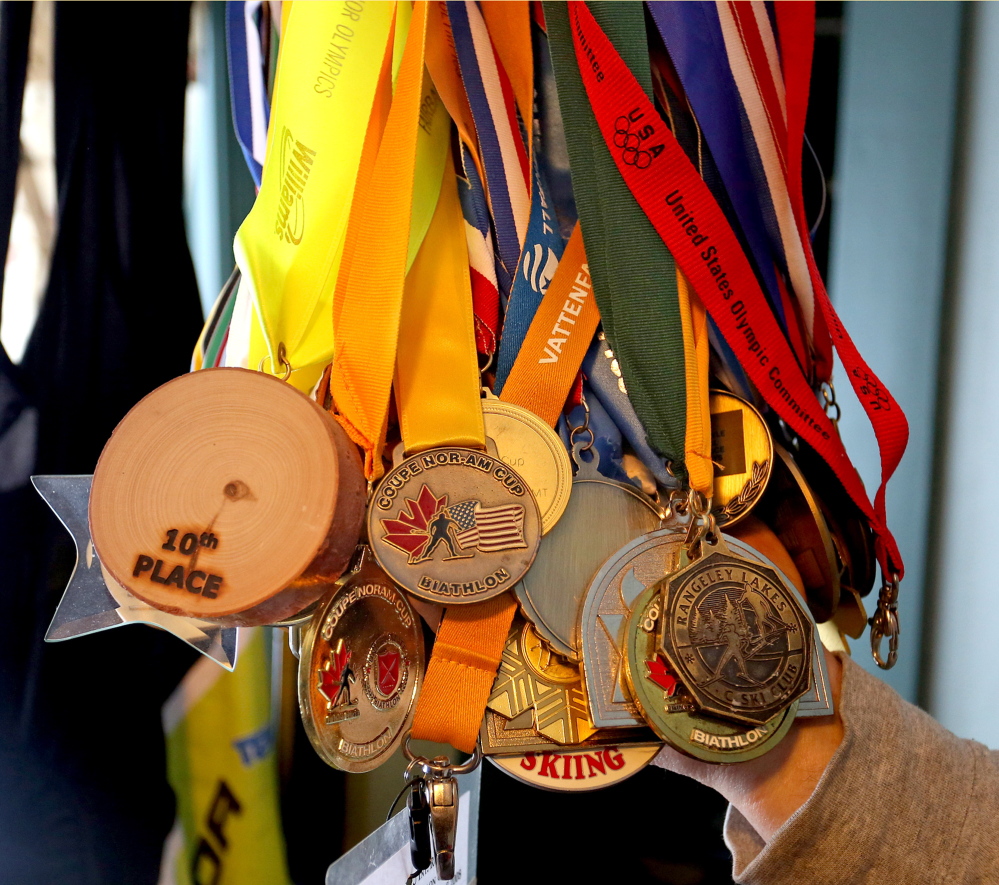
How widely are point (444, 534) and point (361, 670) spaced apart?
112mm

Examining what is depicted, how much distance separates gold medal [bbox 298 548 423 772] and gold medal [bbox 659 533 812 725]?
188 millimetres

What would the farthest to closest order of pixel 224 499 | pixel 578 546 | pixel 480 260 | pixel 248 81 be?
pixel 248 81
pixel 480 260
pixel 578 546
pixel 224 499

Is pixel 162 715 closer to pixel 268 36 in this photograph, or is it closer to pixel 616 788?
pixel 616 788

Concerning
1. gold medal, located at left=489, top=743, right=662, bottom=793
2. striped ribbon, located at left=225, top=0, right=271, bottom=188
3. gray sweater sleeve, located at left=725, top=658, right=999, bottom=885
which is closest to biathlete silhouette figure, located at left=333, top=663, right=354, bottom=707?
gold medal, located at left=489, top=743, right=662, bottom=793

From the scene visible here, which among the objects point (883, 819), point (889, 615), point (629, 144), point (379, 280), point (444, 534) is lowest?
point (883, 819)

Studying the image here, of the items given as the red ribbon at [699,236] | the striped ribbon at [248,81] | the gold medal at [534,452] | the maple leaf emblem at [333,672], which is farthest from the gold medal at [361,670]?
the striped ribbon at [248,81]

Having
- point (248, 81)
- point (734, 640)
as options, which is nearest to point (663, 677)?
point (734, 640)

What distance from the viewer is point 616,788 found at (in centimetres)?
98

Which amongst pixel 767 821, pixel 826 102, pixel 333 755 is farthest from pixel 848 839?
pixel 826 102

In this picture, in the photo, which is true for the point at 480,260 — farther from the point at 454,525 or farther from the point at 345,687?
the point at 345,687

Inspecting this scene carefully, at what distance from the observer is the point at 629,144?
0.64 m

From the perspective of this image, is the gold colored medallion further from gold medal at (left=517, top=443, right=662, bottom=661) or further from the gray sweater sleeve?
the gray sweater sleeve

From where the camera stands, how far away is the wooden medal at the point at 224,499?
0.44m

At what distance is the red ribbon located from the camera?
63 cm
